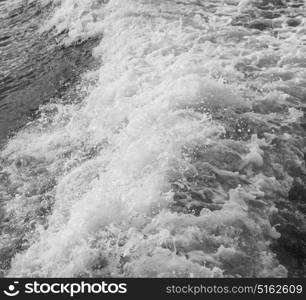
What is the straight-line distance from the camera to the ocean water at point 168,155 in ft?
16.5

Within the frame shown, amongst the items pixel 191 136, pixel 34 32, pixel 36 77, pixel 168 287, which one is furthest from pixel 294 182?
pixel 34 32

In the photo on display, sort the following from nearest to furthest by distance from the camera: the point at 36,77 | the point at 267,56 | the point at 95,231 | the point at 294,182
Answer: the point at 95,231 < the point at 294,182 < the point at 267,56 < the point at 36,77

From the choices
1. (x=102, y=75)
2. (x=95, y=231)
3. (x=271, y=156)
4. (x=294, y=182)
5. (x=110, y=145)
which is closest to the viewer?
(x=95, y=231)

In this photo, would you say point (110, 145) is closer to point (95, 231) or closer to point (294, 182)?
point (95, 231)

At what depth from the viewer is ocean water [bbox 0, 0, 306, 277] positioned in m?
5.04

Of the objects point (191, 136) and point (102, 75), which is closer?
point (191, 136)

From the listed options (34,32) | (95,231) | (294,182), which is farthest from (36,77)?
(294,182)

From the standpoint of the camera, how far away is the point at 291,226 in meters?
5.25

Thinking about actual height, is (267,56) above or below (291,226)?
above

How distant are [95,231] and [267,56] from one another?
517 cm

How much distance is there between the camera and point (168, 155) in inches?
243

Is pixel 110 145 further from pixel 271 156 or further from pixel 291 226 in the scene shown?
pixel 291 226

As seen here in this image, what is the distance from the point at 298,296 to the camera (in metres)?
4.52

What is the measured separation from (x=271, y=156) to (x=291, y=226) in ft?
4.17
